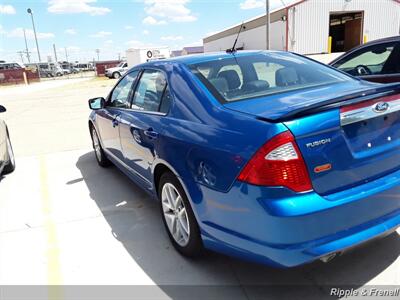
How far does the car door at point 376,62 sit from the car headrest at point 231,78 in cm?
297

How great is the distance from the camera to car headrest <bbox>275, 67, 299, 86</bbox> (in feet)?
10.4

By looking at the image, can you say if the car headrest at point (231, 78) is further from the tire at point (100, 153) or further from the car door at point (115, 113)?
the tire at point (100, 153)

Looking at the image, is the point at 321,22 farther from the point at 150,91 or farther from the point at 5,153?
the point at 150,91

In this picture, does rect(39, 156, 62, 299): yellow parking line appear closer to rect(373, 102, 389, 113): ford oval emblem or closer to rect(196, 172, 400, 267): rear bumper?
rect(196, 172, 400, 267): rear bumper

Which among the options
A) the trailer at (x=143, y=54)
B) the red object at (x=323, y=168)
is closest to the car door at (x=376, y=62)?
the red object at (x=323, y=168)

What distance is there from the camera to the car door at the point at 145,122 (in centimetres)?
328

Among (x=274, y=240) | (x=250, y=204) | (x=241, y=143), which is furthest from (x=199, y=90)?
(x=274, y=240)

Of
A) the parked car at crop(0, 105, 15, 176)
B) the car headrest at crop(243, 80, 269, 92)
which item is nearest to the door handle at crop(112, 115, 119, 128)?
the car headrest at crop(243, 80, 269, 92)

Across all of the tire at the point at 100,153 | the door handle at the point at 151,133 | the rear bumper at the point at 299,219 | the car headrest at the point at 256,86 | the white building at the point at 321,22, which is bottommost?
the tire at the point at 100,153

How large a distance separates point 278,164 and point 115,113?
281cm

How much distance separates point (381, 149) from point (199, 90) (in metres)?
1.32

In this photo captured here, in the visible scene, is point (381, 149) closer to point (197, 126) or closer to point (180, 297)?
point (197, 126)

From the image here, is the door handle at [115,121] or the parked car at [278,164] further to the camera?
the door handle at [115,121]

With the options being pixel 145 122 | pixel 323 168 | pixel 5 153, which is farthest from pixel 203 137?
pixel 5 153
